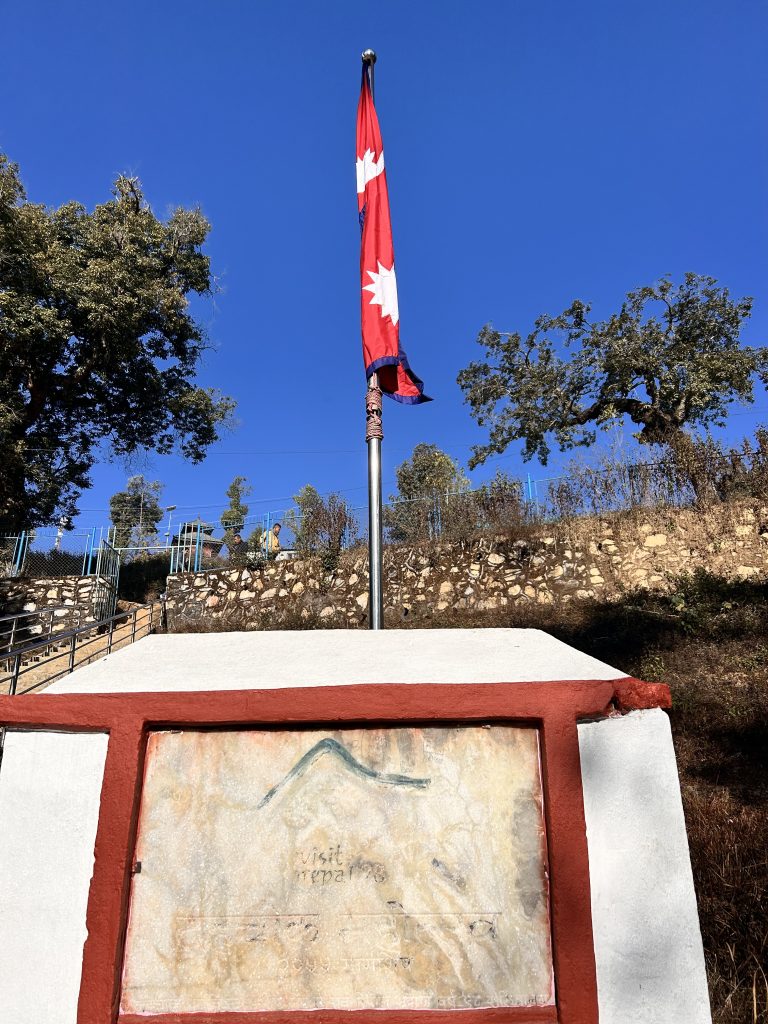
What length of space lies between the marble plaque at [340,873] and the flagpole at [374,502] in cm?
153

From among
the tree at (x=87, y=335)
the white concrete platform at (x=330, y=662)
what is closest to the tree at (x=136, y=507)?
Answer: the tree at (x=87, y=335)

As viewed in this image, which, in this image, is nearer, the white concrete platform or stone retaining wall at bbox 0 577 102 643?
the white concrete platform

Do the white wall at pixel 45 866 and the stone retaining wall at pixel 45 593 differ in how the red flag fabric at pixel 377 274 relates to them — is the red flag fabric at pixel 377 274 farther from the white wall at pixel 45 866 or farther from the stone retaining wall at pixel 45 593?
the stone retaining wall at pixel 45 593

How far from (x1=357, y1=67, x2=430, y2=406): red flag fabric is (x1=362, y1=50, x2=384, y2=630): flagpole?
0.68ft

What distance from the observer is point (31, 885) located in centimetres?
203

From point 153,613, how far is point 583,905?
42.3 feet

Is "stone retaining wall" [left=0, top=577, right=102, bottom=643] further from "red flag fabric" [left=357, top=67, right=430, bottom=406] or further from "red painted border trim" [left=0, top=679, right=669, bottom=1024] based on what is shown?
"red painted border trim" [left=0, top=679, right=669, bottom=1024]

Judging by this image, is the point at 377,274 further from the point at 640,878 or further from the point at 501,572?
the point at 501,572

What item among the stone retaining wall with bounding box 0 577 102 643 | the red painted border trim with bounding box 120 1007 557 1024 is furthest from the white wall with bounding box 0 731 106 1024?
the stone retaining wall with bounding box 0 577 102 643

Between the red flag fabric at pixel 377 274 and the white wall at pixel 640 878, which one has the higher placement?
the red flag fabric at pixel 377 274

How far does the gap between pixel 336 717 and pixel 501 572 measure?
9.10 metres

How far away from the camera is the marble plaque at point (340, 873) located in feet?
6.57

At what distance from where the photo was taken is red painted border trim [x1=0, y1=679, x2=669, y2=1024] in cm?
203

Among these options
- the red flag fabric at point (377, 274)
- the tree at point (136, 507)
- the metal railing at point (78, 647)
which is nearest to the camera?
the red flag fabric at point (377, 274)
